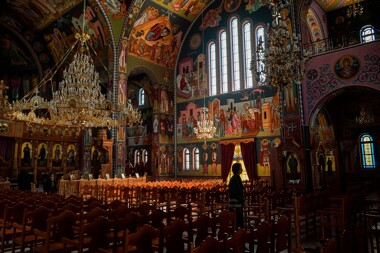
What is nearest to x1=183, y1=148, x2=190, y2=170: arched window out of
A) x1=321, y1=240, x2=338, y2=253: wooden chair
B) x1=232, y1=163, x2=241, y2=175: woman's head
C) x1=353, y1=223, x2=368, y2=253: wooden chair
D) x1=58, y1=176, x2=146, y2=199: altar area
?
x1=58, y1=176, x2=146, y2=199: altar area

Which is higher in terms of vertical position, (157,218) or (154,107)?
(154,107)

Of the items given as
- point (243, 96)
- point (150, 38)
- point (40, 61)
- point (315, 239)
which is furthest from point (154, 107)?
point (315, 239)

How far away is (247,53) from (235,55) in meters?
0.89

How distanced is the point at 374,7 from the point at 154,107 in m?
14.9

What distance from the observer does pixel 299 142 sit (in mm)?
14289

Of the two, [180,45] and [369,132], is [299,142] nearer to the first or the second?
[369,132]

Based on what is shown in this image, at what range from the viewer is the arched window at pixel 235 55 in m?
19.0

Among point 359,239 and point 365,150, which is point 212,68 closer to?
point 365,150

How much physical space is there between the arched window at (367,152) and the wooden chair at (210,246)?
17.4 m

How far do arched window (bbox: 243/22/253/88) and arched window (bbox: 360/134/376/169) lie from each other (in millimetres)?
7494

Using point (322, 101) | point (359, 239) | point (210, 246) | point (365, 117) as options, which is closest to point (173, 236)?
point (210, 246)

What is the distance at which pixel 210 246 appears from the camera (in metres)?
3.03

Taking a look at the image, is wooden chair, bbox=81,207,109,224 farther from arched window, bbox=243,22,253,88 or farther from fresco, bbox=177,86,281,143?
arched window, bbox=243,22,253,88

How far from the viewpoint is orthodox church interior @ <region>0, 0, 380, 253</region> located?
12.7 meters
